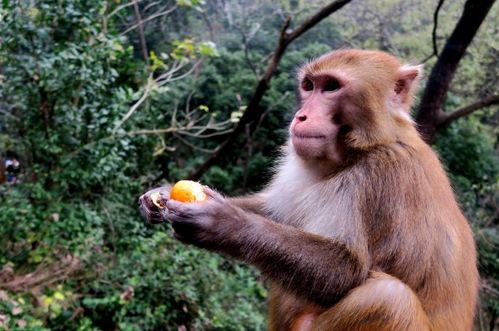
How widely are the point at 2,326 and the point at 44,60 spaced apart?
3118 millimetres

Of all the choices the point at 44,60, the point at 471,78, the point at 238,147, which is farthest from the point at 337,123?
the point at 238,147

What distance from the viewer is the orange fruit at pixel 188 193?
221 centimetres

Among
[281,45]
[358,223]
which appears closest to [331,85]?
[358,223]

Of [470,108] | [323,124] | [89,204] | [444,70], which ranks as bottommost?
[89,204]

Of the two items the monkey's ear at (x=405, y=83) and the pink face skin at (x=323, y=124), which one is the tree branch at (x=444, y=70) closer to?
the monkey's ear at (x=405, y=83)

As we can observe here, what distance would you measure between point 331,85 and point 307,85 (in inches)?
7.6

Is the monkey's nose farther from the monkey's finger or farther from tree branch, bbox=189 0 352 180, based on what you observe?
tree branch, bbox=189 0 352 180

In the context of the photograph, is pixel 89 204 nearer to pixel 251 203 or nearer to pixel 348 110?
pixel 251 203

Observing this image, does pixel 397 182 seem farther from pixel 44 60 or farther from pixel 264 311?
pixel 264 311

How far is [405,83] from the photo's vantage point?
2.75 metres

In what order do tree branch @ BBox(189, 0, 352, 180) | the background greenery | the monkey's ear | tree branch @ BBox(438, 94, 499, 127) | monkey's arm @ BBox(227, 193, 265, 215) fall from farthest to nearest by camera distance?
tree branch @ BBox(438, 94, 499, 127)
tree branch @ BBox(189, 0, 352, 180)
the background greenery
monkey's arm @ BBox(227, 193, 265, 215)
the monkey's ear

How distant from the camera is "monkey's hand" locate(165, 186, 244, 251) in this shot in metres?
2.16

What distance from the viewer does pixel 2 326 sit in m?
4.34

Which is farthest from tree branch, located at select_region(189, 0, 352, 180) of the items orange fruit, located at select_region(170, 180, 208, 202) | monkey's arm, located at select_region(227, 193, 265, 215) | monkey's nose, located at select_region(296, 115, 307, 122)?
orange fruit, located at select_region(170, 180, 208, 202)
